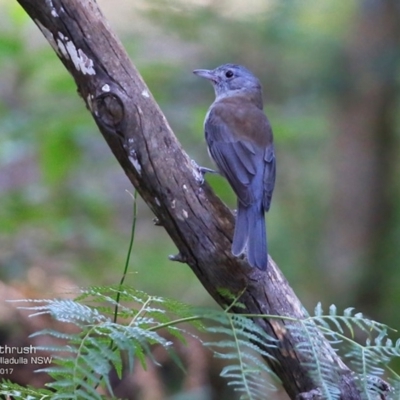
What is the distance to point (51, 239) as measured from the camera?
15.5 ft

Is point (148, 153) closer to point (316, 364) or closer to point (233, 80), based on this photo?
point (316, 364)

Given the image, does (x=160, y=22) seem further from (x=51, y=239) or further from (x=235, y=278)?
(x=235, y=278)

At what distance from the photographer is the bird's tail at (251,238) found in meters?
2.37

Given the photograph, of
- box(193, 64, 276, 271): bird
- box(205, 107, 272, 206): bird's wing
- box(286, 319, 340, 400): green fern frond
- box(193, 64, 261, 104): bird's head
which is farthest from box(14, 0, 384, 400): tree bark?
box(193, 64, 261, 104): bird's head

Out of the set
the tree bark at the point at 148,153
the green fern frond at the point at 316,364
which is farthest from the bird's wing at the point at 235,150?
the green fern frond at the point at 316,364

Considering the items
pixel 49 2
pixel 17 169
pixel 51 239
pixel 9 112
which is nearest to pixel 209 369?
pixel 51 239

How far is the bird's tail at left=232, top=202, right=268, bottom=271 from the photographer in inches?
93.1

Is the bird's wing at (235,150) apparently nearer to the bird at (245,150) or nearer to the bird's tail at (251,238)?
the bird at (245,150)

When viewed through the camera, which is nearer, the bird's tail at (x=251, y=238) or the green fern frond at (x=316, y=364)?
the green fern frond at (x=316, y=364)

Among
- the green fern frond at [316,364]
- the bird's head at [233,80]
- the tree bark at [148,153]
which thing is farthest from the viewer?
the bird's head at [233,80]

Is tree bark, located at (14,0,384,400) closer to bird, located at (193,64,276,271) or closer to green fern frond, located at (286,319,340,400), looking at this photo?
bird, located at (193,64,276,271)

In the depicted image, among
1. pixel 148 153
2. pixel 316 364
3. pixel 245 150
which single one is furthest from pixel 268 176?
pixel 316 364

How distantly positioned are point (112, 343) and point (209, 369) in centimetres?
307

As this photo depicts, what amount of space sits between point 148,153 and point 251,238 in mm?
483
